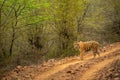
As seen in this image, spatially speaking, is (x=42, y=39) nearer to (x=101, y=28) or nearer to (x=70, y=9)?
(x=70, y=9)

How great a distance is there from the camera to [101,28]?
29.2 metres

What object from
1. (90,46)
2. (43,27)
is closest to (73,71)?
(90,46)

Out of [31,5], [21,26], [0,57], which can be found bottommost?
[0,57]

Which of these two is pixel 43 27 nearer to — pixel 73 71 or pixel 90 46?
pixel 90 46

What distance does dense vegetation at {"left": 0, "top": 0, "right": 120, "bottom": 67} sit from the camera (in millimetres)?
18656

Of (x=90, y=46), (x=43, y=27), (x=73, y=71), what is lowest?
(x=73, y=71)

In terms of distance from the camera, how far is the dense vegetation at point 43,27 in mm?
18656

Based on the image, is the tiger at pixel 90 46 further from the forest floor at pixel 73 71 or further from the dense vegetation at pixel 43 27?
the dense vegetation at pixel 43 27

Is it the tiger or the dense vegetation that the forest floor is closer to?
the tiger

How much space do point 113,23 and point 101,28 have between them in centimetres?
115

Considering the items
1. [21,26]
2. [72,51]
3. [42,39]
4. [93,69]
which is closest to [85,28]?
[42,39]

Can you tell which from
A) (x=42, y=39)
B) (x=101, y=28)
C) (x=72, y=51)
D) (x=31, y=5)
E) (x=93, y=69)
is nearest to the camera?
(x=93, y=69)

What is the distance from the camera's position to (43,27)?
79.9 feet

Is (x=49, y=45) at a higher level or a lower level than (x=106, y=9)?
lower
